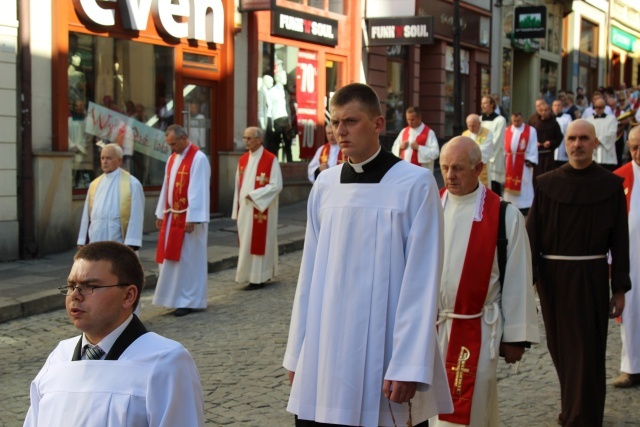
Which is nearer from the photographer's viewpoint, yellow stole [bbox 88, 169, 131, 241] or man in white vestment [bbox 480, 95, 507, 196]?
yellow stole [bbox 88, 169, 131, 241]

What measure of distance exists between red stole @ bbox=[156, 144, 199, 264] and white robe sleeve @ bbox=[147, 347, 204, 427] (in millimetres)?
7399

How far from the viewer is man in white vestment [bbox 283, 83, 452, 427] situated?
154 inches

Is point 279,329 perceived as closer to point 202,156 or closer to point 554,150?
point 202,156

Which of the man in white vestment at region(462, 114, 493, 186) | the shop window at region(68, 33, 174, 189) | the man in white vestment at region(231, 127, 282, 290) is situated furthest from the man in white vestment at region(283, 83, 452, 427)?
the man in white vestment at region(462, 114, 493, 186)

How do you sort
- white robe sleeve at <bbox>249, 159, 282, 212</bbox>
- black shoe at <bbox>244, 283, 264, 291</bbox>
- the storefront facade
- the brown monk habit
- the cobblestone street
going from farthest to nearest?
the storefront facade → white robe sleeve at <bbox>249, 159, 282, 212</bbox> → black shoe at <bbox>244, 283, 264, 291</bbox> → the cobblestone street → the brown monk habit

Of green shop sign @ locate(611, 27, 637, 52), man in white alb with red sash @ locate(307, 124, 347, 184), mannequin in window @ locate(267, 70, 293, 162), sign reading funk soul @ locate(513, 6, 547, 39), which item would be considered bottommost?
man in white alb with red sash @ locate(307, 124, 347, 184)

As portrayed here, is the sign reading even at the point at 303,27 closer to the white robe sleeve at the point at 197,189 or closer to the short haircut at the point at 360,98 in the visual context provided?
the white robe sleeve at the point at 197,189

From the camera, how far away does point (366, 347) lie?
4.00m

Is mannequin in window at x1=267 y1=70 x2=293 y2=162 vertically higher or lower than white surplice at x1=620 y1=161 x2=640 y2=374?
higher

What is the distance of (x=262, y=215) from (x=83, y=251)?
8.89 metres

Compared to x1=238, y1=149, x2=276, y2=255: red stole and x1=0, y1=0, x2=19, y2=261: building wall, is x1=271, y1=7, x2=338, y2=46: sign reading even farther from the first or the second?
x1=238, y1=149, x2=276, y2=255: red stole

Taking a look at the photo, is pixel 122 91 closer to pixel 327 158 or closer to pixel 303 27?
pixel 327 158

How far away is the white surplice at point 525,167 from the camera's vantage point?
1759 centimetres

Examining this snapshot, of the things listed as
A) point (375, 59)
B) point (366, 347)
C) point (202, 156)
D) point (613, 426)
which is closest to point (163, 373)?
point (366, 347)
